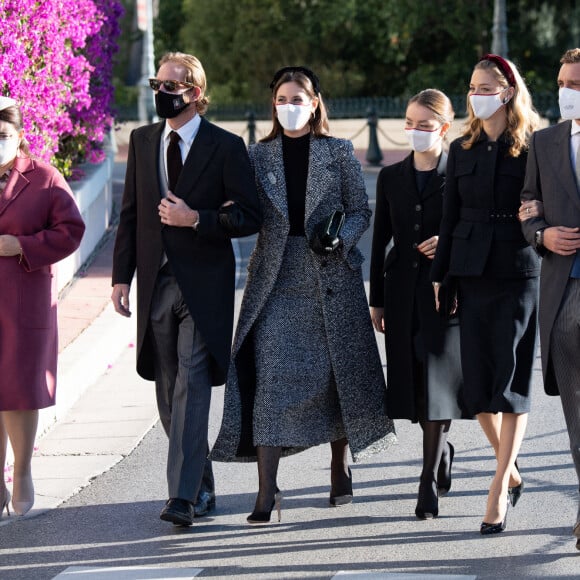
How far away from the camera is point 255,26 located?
3700 cm

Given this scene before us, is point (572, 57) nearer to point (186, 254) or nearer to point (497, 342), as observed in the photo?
point (497, 342)

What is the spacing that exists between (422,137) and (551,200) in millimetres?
740

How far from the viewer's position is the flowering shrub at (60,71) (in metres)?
11.0

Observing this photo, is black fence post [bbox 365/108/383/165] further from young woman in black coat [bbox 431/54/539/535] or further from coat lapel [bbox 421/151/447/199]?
young woman in black coat [bbox 431/54/539/535]

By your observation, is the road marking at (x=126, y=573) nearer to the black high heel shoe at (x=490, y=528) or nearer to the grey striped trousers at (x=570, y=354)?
the black high heel shoe at (x=490, y=528)

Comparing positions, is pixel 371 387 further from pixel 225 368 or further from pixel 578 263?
pixel 578 263

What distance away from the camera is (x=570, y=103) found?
229 inches

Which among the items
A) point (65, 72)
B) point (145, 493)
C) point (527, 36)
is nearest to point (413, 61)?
point (527, 36)

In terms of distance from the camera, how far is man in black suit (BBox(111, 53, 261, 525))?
6301 mm

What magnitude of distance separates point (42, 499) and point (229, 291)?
4.37 feet

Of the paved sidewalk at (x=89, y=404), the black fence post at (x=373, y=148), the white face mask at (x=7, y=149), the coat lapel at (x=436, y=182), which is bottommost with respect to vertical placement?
the black fence post at (x=373, y=148)

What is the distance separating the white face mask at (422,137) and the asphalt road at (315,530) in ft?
5.15

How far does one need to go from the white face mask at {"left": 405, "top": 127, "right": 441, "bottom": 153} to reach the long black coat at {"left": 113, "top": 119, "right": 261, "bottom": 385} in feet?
2.31

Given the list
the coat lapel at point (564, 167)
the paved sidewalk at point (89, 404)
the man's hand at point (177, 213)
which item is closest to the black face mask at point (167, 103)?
the man's hand at point (177, 213)
